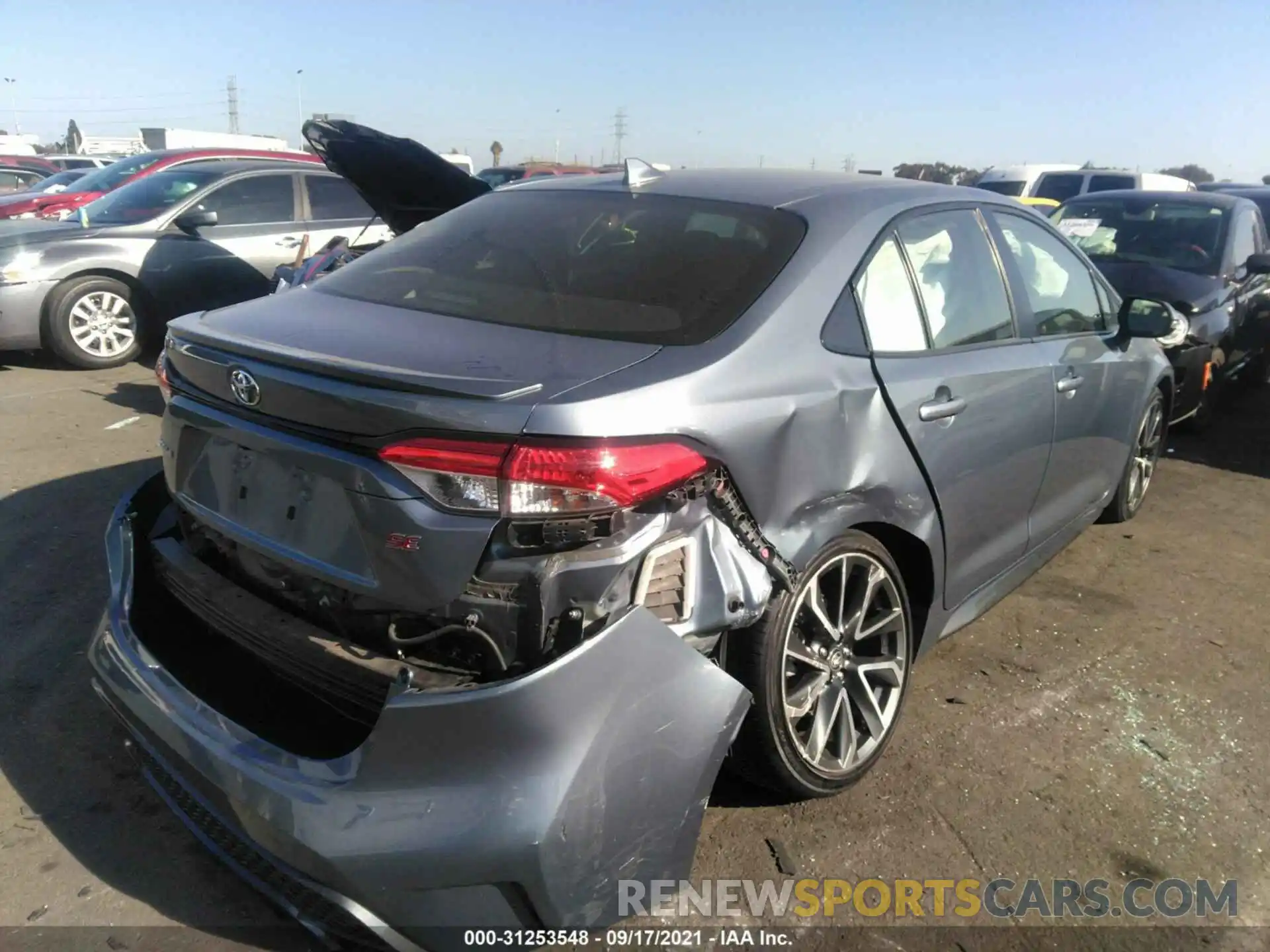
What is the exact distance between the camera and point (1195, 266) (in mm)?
6918

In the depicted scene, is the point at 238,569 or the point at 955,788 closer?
the point at 238,569

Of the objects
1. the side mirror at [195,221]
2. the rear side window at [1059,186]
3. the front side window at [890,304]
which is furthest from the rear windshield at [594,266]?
the rear side window at [1059,186]

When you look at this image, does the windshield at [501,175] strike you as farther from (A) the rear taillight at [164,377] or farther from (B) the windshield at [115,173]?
(A) the rear taillight at [164,377]

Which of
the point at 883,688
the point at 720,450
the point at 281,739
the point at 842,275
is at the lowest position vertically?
the point at 883,688

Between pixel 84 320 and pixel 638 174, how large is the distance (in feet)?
19.9

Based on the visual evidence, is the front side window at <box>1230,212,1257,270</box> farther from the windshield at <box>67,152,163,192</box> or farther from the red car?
the windshield at <box>67,152,163,192</box>

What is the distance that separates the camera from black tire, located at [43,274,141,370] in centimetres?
740

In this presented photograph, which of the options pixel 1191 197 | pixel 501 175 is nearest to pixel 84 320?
pixel 1191 197

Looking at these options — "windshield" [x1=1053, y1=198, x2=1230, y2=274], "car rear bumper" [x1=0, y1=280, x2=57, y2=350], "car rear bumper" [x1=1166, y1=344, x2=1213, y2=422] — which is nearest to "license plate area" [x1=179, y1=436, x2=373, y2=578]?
"car rear bumper" [x1=1166, y1=344, x2=1213, y2=422]

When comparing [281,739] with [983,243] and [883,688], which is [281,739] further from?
[983,243]

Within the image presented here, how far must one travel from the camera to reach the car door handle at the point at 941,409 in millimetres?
2764

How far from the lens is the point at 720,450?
2.13 meters

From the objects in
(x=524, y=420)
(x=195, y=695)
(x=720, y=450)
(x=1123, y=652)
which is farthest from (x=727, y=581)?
(x=1123, y=652)

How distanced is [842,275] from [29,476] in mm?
4382
